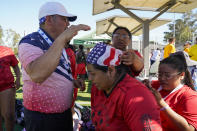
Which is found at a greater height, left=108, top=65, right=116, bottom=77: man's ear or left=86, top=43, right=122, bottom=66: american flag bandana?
left=86, top=43, right=122, bottom=66: american flag bandana

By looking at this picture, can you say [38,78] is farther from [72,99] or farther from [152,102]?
[152,102]

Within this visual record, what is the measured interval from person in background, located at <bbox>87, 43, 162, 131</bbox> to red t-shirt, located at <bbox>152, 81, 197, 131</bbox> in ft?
2.27

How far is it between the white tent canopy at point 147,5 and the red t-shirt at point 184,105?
5628mm

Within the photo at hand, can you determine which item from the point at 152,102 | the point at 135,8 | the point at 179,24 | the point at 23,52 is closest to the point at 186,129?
the point at 152,102

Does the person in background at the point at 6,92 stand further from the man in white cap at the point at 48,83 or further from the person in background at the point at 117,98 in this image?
the person in background at the point at 117,98

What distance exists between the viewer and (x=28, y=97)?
1.79 metres

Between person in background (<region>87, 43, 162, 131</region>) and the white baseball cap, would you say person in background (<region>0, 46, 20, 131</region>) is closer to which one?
the white baseball cap

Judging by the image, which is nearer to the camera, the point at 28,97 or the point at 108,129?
the point at 108,129

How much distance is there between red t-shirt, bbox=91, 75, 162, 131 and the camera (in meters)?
1.31

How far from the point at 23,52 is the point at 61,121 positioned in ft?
2.58

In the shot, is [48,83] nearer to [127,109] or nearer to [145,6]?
[127,109]

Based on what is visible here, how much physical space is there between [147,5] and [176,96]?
22.1 feet

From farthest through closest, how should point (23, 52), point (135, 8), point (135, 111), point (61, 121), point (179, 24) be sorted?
point (179, 24), point (135, 8), point (61, 121), point (23, 52), point (135, 111)

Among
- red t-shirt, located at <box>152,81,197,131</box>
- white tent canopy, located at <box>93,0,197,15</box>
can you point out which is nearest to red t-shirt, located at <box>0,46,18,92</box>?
red t-shirt, located at <box>152,81,197,131</box>
